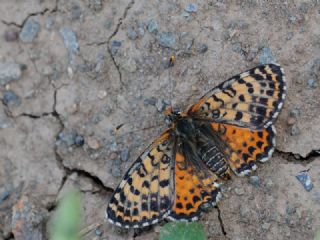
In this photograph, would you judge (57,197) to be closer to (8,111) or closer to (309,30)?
(8,111)

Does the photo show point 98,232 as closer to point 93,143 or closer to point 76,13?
point 93,143

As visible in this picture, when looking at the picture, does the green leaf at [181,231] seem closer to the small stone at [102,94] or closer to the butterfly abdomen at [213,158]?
the butterfly abdomen at [213,158]

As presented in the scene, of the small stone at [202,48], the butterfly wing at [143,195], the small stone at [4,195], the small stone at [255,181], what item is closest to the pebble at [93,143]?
the butterfly wing at [143,195]

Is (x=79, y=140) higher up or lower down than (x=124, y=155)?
higher up

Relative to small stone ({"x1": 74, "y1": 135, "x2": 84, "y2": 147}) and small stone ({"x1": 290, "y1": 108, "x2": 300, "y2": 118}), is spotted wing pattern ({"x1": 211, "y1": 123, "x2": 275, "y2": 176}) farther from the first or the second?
small stone ({"x1": 74, "y1": 135, "x2": 84, "y2": 147})

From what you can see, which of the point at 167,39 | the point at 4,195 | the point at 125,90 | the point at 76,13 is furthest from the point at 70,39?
the point at 4,195

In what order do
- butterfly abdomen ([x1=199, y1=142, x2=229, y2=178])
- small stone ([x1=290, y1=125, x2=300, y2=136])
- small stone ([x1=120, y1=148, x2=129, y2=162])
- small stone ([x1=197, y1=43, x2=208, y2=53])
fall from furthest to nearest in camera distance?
1. small stone ([x1=197, y1=43, x2=208, y2=53])
2. small stone ([x1=120, y1=148, x2=129, y2=162])
3. small stone ([x1=290, y1=125, x2=300, y2=136])
4. butterfly abdomen ([x1=199, y1=142, x2=229, y2=178])

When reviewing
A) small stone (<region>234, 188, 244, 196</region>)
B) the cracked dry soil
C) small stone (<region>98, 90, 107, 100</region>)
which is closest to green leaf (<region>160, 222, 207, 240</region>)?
the cracked dry soil
